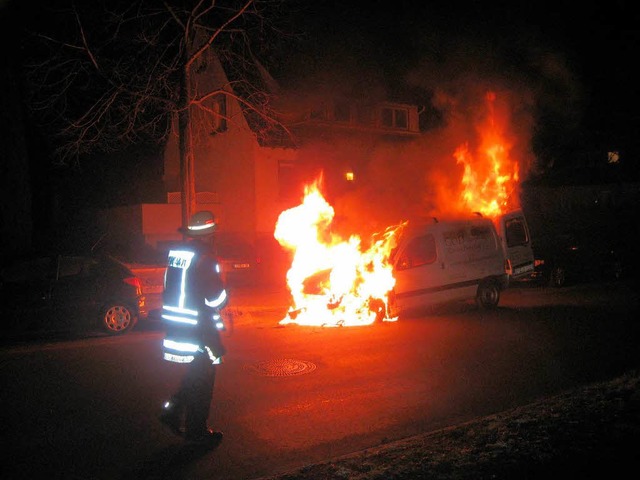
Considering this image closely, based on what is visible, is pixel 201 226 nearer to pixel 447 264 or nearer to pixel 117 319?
pixel 117 319

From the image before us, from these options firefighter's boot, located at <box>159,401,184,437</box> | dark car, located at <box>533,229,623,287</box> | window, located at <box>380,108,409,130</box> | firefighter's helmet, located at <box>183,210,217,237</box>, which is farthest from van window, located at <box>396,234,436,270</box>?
window, located at <box>380,108,409,130</box>

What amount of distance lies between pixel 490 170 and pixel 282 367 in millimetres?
11152

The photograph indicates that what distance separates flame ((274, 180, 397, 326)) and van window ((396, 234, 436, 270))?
34cm

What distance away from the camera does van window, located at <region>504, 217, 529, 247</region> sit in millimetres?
13701

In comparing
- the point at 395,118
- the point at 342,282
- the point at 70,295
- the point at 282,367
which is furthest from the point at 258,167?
the point at 282,367

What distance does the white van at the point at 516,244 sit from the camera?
13.4 meters

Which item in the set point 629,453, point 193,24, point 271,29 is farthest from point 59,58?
point 629,453

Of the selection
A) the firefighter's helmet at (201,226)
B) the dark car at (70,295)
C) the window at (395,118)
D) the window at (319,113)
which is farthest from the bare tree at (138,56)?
the window at (395,118)

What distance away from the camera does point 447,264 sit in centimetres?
1189

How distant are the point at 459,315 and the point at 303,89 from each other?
1348 centimetres

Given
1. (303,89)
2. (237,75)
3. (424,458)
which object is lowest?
(424,458)

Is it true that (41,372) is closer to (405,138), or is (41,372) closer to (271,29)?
(271,29)

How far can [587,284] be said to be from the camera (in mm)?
17234

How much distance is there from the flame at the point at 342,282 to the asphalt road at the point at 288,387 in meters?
0.52
